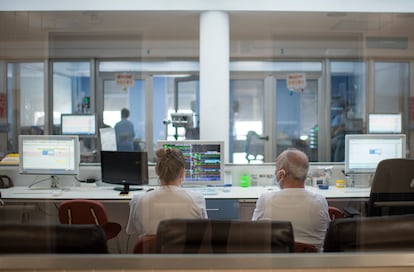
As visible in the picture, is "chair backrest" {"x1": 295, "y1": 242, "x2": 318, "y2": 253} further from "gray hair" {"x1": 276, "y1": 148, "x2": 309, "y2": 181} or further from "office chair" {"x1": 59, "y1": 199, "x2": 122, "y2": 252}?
"office chair" {"x1": 59, "y1": 199, "x2": 122, "y2": 252}

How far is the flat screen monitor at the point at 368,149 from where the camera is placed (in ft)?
14.0

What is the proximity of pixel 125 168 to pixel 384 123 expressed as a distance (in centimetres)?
297

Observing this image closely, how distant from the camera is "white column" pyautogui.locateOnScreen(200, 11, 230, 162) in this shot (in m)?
4.61

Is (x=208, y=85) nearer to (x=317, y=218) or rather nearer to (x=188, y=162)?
(x=188, y=162)

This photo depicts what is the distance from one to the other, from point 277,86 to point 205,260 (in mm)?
5356

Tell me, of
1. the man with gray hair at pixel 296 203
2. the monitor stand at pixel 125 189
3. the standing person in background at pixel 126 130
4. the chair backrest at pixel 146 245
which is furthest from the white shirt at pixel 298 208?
the standing person in background at pixel 126 130

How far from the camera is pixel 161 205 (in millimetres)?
2611

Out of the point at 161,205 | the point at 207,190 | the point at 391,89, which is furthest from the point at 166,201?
the point at 391,89

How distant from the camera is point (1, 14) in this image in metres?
4.93

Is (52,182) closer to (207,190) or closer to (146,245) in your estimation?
(207,190)

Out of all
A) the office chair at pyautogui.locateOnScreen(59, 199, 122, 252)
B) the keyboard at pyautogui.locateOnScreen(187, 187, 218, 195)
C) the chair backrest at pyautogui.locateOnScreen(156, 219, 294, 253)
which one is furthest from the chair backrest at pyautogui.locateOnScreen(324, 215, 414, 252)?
the keyboard at pyautogui.locateOnScreen(187, 187, 218, 195)

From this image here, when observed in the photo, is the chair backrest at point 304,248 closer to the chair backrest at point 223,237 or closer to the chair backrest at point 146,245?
the chair backrest at point 223,237

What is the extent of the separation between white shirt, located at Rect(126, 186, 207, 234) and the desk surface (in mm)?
1030

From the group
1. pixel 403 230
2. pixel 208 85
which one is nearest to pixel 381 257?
pixel 403 230
